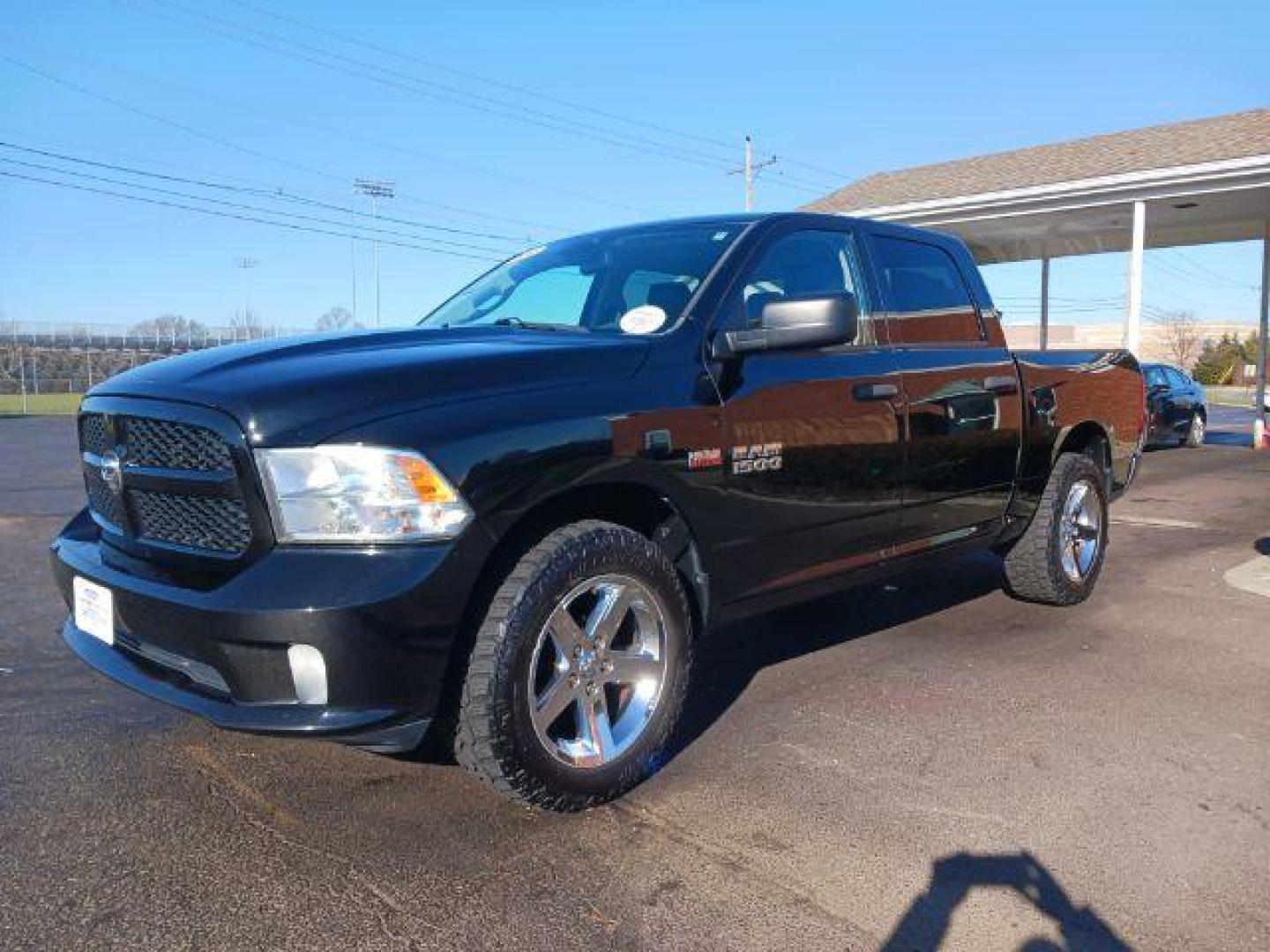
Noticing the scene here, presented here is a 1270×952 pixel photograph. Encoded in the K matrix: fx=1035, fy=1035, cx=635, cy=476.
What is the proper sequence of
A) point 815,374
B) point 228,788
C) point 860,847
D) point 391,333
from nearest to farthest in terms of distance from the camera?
1. point 860,847
2. point 228,788
3. point 391,333
4. point 815,374

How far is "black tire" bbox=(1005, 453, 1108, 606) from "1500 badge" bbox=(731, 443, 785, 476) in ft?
7.62

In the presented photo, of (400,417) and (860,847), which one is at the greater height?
(400,417)

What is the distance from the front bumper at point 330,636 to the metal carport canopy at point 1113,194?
1438 centimetres

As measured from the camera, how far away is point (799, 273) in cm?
396

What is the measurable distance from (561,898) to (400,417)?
4.10ft

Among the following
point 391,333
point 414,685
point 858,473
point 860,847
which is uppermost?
point 391,333

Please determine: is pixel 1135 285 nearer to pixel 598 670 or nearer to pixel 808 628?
pixel 808 628

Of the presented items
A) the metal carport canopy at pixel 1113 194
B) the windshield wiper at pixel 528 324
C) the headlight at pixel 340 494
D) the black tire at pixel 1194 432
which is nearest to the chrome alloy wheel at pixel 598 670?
the headlight at pixel 340 494

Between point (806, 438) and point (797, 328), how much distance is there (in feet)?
1.64

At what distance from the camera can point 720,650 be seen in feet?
15.5

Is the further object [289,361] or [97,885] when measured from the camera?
[289,361]

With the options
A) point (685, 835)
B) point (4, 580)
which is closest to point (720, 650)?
point (685, 835)

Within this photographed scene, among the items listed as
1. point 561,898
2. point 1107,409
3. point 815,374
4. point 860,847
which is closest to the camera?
point 561,898

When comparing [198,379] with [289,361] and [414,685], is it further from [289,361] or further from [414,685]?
[414,685]
